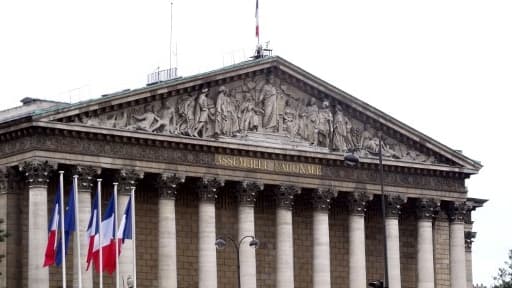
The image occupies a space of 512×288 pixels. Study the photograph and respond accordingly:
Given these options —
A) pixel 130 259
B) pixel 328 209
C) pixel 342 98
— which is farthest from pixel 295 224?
pixel 130 259

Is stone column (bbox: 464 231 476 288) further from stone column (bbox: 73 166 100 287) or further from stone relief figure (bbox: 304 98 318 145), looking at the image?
stone column (bbox: 73 166 100 287)

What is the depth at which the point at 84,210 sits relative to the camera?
6738cm

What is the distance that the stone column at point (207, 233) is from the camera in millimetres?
71375

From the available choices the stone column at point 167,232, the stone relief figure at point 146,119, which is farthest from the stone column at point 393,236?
the stone relief figure at point 146,119

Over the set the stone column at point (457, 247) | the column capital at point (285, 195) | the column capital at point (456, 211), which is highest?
the column capital at point (285, 195)

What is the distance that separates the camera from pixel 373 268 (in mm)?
81000

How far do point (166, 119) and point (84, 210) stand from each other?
6.40 meters

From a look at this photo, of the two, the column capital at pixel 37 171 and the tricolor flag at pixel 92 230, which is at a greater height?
the column capital at pixel 37 171

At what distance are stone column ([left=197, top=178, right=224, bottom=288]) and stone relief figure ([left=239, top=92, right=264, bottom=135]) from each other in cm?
328

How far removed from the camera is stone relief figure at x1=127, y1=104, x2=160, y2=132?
69.5m

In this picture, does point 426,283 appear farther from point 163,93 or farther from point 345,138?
point 163,93

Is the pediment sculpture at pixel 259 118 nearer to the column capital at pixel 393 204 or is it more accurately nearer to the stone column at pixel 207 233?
the column capital at pixel 393 204

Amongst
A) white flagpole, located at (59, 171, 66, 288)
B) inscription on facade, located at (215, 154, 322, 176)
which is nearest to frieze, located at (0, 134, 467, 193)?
inscription on facade, located at (215, 154, 322, 176)

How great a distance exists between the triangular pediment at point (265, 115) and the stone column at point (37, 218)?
2.38 m
